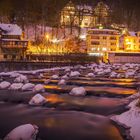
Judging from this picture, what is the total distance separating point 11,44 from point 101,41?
1054 inches

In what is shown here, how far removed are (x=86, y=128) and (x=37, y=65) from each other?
3758 cm

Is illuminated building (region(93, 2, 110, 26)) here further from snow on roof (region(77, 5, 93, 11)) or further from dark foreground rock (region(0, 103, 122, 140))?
dark foreground rock (region(0, 103, 122, 140))

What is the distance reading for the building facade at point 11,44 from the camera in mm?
57031

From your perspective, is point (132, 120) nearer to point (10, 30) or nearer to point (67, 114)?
point (67, 114)

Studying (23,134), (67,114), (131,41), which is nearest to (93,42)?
(131,41)

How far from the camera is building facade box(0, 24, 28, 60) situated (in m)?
57.0

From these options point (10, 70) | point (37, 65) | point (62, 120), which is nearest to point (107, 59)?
point (37, 65)

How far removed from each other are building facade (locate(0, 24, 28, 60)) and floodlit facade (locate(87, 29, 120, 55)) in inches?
841

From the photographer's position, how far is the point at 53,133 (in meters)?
13.7

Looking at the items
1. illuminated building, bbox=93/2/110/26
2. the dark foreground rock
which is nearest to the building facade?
the dark foreground rock

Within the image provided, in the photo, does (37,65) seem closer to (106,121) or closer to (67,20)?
(106,121)

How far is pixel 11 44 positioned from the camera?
57688 mm

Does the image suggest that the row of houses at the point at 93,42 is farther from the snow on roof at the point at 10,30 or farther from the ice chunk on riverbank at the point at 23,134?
the ice chunk on riverbank at the point at 23,134

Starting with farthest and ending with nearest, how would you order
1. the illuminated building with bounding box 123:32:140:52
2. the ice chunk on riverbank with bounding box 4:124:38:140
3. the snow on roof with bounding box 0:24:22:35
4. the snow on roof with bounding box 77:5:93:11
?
the snow on roof with bounding box 77:5:93:11 < the illuminated building with bounding box 123:32:140:52 < the snow on roof with bounding box 0:24:22:35 < the ice chunk on riverbank with bounding box 4:124:38:140
